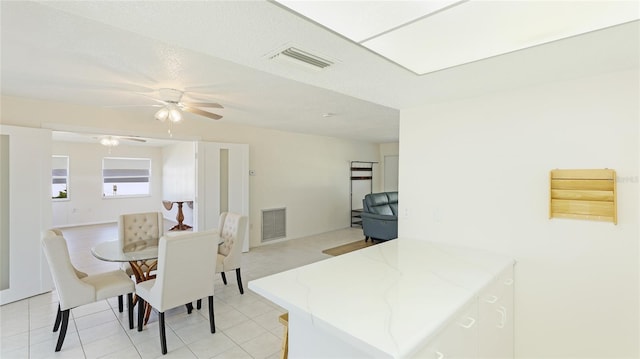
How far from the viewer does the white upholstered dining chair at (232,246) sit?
3389mm

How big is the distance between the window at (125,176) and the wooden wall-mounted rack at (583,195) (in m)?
10.0

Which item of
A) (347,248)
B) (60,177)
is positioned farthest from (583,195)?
(60,177)

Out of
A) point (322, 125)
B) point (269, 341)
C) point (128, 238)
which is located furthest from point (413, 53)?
point (322, 125)

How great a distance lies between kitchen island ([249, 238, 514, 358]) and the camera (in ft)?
3.46

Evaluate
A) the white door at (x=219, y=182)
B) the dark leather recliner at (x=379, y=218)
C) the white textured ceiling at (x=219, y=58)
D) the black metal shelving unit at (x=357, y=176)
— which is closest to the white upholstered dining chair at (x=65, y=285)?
the white textured ceiling at (x=219, y=58)

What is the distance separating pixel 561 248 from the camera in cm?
174

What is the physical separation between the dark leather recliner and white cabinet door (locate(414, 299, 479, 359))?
4.12 m

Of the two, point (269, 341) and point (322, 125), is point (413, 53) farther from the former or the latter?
point (322, 125)

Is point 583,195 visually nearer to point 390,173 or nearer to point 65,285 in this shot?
point 65,285

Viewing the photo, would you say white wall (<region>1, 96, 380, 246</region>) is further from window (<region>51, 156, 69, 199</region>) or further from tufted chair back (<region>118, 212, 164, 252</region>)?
window (<region>51, 156, 69, 199</region>)

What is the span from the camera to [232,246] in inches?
136

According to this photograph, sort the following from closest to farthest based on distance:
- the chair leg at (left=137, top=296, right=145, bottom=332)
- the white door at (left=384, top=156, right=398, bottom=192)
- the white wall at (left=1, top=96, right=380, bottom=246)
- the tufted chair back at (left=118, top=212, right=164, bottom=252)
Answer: the chair leg at (left=137, top=296, right=145, bottom=332) < the tufted chair back at (left=118, top=212, right=164, bottom=252) < the white wall at (left=1, top=96, right=380, bottom=246) < the white door at (left=384, top=156, right=398, bottom=192)

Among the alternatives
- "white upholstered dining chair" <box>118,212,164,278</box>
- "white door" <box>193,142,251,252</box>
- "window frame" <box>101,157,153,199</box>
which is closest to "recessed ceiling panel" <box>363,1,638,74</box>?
"white upholstered dining chair" <box>118,212,164,278</box>

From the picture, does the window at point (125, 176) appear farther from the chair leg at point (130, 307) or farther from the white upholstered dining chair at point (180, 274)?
the white upholstered dining chair at point (180, 274)
